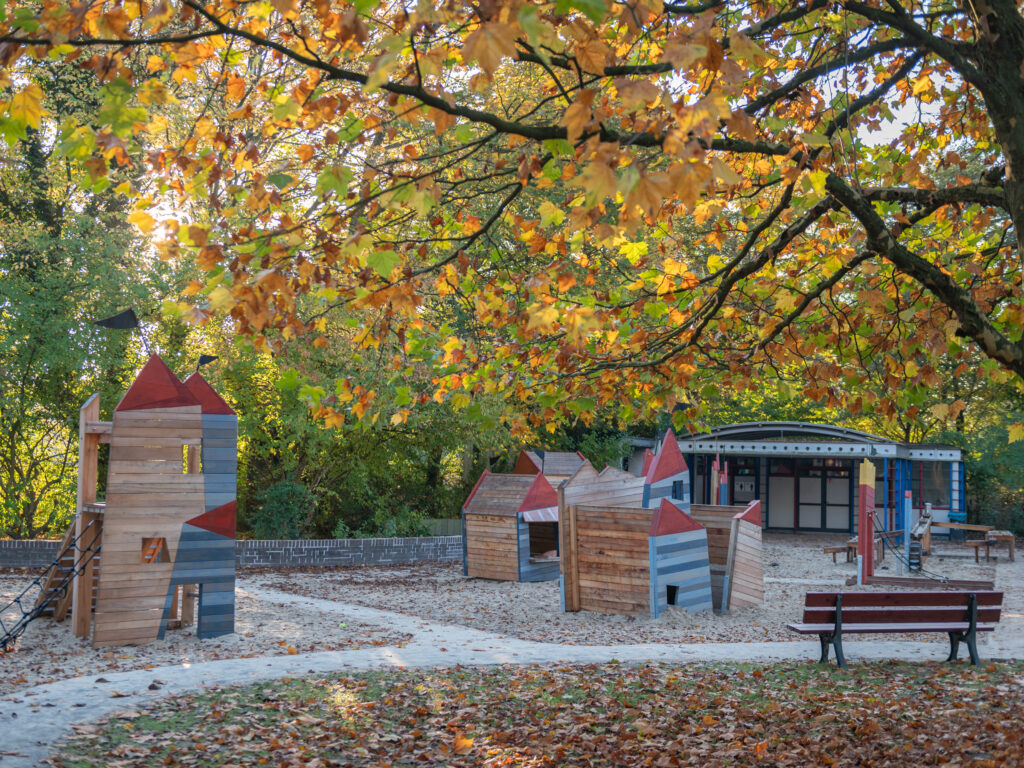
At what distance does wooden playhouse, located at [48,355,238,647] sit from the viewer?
388 inches

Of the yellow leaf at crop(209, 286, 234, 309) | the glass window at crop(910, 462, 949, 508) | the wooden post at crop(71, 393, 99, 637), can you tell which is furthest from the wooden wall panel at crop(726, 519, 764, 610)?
the glass window at crop(910, 462, 949, 508)

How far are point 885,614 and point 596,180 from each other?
24.7 ft

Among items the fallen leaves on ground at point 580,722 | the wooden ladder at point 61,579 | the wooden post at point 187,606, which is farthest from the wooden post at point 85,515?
the fallen leaves on ground at point 580,722

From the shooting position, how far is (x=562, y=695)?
25.0 feet

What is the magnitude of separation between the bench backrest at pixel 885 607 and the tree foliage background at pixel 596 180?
214 centimetres

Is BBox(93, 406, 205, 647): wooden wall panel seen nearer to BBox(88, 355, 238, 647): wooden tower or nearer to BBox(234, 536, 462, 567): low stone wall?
BBox(88, 355, 238, 647): wooden tower

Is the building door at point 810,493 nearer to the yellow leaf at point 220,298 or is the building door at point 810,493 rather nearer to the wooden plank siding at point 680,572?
the wooden plank siding at point 680,572

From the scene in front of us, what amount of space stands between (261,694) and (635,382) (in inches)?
180

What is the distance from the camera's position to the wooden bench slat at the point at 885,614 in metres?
8.99

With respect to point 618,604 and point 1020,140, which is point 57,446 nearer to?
point 618,604

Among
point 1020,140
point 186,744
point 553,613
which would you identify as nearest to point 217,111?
→ point 553,613

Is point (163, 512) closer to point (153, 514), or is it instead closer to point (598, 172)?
point (153, 514)

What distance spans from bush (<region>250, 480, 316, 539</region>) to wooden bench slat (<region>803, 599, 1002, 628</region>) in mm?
14341

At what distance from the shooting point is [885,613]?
353 inches
